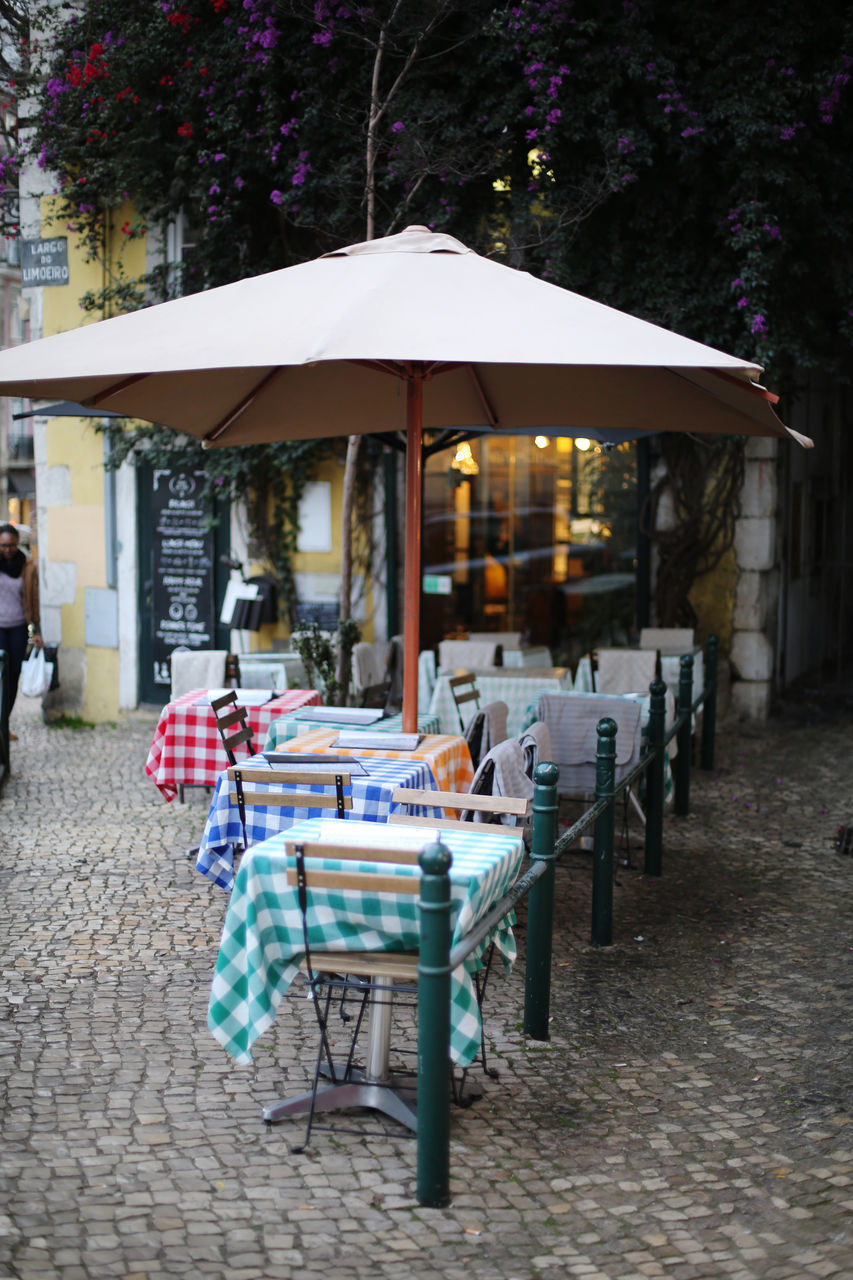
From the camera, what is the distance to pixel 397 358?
12.8 feet

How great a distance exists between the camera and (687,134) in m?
9.39

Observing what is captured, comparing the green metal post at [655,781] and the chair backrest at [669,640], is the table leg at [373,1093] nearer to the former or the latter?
the green metal post at [655,781]

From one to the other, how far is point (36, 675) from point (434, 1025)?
9156 mm

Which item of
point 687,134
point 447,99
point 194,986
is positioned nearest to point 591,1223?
point 194,986

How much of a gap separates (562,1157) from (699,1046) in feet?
3.35

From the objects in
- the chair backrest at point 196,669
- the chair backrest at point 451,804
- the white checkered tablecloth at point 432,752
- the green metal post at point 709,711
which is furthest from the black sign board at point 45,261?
the chair backrest at point 451,804

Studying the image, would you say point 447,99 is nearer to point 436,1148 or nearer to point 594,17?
point 594,17

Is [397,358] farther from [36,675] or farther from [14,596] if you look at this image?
[36,675]

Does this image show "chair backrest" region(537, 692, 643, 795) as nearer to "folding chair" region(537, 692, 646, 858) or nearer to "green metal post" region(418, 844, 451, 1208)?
"folding chair" region(537, 692, 646, 858)

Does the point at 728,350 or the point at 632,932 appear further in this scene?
the point at 728,350

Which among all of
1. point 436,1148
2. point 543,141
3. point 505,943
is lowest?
point 436,1148

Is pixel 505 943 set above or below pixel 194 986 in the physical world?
above

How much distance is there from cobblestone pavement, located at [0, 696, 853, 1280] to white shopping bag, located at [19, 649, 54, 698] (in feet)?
16.6

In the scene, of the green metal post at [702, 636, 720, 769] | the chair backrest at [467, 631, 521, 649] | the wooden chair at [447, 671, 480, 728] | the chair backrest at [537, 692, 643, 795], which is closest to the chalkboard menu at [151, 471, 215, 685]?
the chair backrest at [467, 631, 521, 649]
